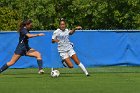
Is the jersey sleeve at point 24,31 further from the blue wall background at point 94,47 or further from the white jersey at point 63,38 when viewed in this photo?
the blue wall background at point 94,47

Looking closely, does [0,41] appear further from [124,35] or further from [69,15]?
[69,15]

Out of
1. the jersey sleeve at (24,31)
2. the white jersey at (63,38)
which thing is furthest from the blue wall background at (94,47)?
the jersey sleeve at (24,31)

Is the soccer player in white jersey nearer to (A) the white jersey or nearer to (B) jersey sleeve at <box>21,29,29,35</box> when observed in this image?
(A) the white jersey

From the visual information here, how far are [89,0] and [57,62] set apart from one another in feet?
33.2

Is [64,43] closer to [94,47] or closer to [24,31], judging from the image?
[24,31]

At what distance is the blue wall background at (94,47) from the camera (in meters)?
19.2

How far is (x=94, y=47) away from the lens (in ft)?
64.0

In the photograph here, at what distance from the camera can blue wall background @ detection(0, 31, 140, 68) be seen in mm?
19203

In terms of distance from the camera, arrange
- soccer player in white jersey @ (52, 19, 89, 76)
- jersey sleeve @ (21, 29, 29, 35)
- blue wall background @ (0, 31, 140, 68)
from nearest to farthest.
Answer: jersey sleeve @ (21, 29, 29, 35) < soccer player in white jersey @ (52, 19, 89, 76) < blue wall background @ (0, 31, 140, 68)

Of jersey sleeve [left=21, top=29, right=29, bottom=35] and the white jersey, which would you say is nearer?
jersey sleeve [left=21, top=29, right=29, bottom=35]

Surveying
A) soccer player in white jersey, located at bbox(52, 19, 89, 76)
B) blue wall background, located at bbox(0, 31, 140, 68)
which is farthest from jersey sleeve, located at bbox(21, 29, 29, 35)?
blue wall background, located at bbox(0, 31, 140, 68)

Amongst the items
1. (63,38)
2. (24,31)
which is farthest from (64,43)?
(24,31)

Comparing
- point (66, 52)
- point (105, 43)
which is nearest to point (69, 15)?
point (105, 43)

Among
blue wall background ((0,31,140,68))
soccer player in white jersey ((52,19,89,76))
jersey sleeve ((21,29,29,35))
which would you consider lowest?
blue wall background ((0,31,140,68))
